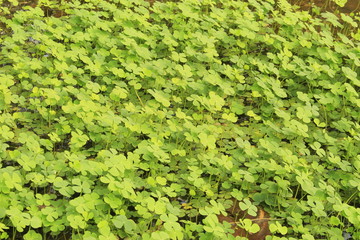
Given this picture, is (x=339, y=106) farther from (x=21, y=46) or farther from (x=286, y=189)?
(x=21, y=46)

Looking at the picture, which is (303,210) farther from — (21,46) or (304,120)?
(21,46)

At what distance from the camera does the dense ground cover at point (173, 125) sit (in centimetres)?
336

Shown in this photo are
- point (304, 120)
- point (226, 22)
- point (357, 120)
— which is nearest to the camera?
point (304, 120)

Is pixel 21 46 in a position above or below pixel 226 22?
below

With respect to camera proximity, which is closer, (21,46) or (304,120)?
(304,120)

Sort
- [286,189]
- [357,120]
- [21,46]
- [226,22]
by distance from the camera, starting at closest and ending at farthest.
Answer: [286,189], [357,120], [21,46], [226,22]

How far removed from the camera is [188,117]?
13.5ft

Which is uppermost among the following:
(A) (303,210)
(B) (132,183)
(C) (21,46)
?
(A) (303,210)

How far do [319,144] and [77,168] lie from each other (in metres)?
1.96

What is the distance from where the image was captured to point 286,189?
145 inches

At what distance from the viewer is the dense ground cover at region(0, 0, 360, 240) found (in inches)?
132

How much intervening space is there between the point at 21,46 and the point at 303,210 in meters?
3.18

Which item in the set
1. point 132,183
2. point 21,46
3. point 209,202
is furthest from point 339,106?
point 21,46

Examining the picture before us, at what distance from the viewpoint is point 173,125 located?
159 inches
